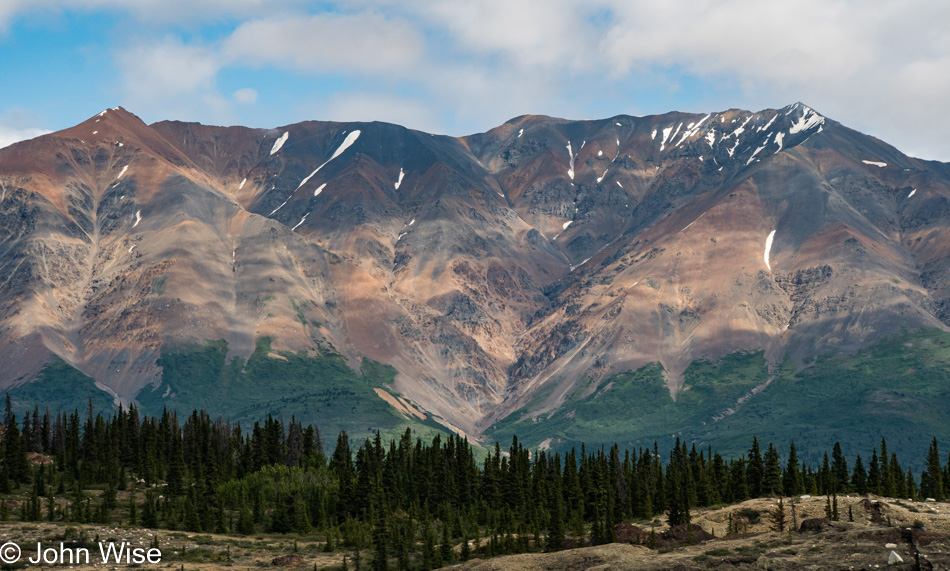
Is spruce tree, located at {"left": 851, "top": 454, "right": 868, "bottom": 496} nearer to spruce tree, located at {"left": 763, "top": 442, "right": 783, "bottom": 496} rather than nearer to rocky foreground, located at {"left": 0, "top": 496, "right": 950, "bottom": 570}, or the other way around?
spruce tree, located at {"left": 763, "top": 442, "right": 783, "bottom": 496}

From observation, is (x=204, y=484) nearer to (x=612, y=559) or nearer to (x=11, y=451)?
(x=11, y=451)

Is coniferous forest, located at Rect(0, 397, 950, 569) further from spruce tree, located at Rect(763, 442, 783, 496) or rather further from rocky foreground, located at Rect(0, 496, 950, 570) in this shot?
rocky foreground, located at Rect(0, 496, 950, 570)

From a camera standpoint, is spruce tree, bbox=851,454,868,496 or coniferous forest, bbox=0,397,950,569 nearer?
coniferous forest, bbox=0,397,950,569

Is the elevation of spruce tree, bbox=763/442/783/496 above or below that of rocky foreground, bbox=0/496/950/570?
above

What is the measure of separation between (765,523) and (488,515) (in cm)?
6594

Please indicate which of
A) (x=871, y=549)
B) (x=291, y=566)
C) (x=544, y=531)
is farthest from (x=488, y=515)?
(x=871, y=549)

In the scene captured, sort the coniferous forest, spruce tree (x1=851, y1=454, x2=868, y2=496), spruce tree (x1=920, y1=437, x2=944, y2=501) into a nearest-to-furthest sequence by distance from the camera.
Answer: the coniferous forest → spruce tree (x1=920, y1=437, x2=944, y2=501) → spruce tree (x1=851, y1=454, x2=868, y2=496)

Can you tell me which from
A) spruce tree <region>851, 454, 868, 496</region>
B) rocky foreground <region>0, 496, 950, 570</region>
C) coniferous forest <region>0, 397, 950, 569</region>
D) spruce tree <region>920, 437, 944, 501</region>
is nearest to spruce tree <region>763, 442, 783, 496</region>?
coniferous forest <region>0, 397, 950, 569</region>

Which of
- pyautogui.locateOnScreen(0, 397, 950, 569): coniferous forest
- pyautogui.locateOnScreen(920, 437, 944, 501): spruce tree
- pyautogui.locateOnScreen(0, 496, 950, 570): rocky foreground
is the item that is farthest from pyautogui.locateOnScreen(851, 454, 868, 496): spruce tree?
pyautogui.locateOnScreen(0, 496, 950, 570): rocky foreground

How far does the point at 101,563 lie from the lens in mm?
119938

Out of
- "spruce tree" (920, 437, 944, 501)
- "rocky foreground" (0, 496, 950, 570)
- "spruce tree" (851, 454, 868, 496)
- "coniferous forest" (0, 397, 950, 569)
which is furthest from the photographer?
"spruce tree" (851, 454, 868, 496)

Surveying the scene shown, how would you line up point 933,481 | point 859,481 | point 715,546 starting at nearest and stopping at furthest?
point 715,546 → point 933,481 → point 859,481

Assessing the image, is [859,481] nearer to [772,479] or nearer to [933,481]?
[933,481]

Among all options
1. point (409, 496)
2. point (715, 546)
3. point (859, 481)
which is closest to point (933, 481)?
point (859, 481)
